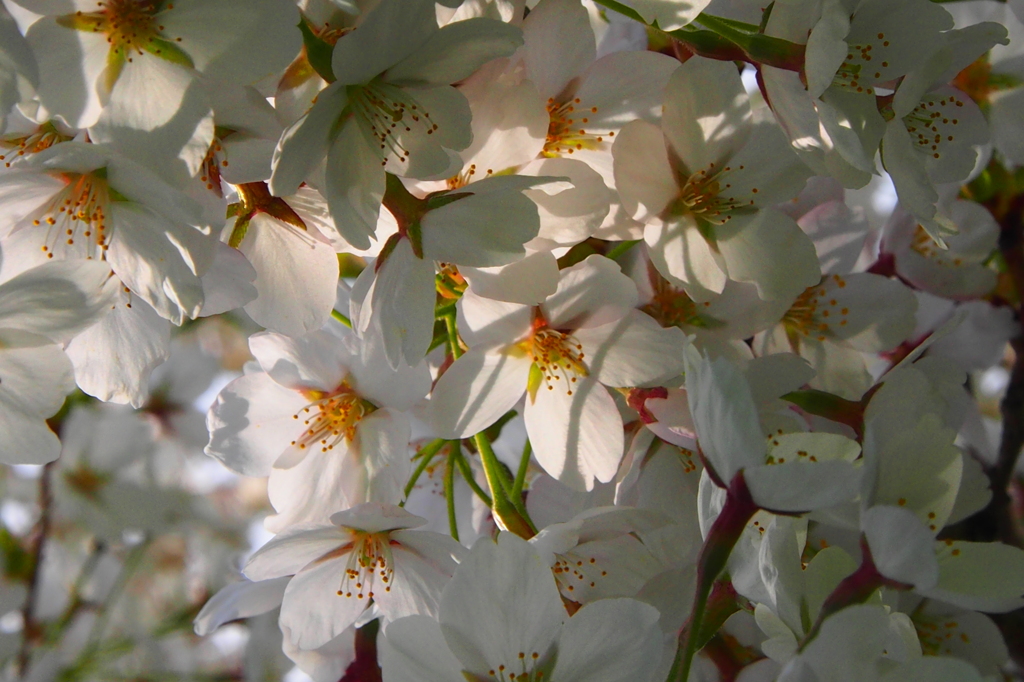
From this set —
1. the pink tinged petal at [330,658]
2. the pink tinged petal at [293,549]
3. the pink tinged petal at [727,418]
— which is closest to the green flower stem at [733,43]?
the pink tinged petal at [727,418]

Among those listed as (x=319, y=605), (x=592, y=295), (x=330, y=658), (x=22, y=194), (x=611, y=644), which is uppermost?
(x=22, y=194)

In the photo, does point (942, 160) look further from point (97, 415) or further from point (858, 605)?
point (97, 415)

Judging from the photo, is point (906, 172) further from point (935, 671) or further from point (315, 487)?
point (315, 487)

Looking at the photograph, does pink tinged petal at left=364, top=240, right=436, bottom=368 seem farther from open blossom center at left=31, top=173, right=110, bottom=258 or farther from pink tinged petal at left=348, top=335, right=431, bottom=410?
open blossom center at left=31, top=173, right=110, bottom=258

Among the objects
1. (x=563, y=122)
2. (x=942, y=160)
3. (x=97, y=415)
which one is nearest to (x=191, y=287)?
(x=563, y=122)

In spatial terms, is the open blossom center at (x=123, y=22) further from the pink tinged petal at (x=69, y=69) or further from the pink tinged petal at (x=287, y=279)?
the pink tinged petal at (x=287, y=279)

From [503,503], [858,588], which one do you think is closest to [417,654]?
[503,503]
